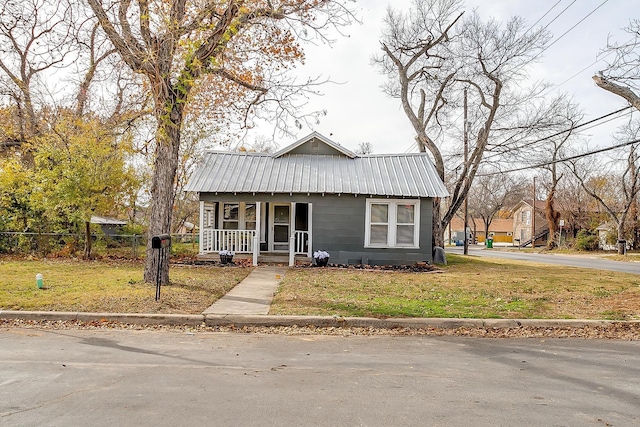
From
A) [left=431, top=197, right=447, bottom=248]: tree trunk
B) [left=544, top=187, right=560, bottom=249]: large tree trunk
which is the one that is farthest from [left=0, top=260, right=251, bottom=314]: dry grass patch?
[left=544, top=187, right=560, bottom=249]: large tree trunk

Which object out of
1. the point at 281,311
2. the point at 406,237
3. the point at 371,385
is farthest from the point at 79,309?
the point at 406,237

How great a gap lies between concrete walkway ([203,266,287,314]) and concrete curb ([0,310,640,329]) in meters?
0.42

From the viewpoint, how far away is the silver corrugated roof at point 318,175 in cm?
1591

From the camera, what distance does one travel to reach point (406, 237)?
16234mm

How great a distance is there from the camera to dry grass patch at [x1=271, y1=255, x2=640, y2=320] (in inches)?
303

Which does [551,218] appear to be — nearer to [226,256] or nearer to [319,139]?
[319,139]

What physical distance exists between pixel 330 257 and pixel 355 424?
40.7ft

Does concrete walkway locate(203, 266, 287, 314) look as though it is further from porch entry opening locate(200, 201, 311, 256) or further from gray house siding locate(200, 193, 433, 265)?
porch entry opening locate(200, 201, 311, 256)

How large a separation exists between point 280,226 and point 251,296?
29.1 feet

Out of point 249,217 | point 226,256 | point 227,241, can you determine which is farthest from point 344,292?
point 249,217

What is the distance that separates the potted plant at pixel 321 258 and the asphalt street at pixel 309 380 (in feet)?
28.0

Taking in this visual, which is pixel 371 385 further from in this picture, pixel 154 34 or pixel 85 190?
pixel 85 190

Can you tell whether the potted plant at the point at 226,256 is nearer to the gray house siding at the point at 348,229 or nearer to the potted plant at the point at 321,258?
the gray house siding at the point at 348,229

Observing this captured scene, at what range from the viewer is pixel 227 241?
52.5 feet
